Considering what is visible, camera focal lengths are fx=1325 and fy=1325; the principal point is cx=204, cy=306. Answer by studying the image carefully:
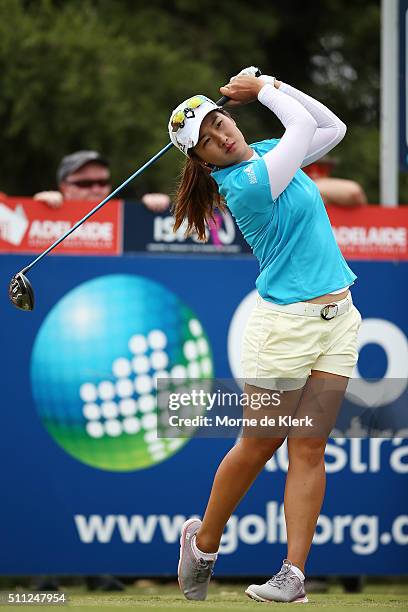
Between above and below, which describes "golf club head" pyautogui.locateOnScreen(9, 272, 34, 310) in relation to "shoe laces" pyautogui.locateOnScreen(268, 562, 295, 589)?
above

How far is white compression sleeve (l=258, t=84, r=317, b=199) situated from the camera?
4.75 m

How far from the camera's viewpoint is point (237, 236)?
7.79 m

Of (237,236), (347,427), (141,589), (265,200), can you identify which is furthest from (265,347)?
(237,236)

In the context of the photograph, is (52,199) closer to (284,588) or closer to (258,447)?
(258,447)

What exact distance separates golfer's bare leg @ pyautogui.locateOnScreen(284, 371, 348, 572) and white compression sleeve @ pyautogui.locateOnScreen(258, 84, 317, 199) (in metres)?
0.77

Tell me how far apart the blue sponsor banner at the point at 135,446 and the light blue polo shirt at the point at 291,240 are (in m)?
1.66

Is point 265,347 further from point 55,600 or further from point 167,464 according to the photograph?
point 167,464

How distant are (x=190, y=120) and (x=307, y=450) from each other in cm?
132

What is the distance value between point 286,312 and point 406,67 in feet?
10.3

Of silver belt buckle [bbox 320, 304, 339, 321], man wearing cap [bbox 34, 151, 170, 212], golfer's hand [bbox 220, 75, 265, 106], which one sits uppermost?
golfer's hand [bbox 220, 75, 265, 106]

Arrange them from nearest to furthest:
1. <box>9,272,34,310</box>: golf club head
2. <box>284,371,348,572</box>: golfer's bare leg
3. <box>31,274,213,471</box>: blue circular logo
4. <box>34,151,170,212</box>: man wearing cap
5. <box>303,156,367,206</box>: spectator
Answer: <box>284,371,348,572</box>: golfer's bare leg < <box>9,272,34,310</box>: golf club head < <box>31,274,213,471</box>: blue circular logo < <box>303,156,367,206</box>: spectator < <box>34,151,170,212</box>: man wearing cap

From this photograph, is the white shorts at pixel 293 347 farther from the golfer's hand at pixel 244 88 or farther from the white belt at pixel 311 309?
the golfer's hand at pixel 244 88

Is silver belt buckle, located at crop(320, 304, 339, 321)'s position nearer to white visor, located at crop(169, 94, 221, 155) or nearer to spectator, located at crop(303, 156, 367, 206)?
white visor, located at crop(169, 94, 221, 155)

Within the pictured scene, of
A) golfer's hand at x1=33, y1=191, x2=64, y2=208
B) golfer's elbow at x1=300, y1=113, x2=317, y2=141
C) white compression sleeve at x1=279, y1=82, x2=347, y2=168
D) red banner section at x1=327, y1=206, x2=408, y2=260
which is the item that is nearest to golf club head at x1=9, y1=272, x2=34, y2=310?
white compression sleeve at x1=279, y1=82, x2=347, y2=168
